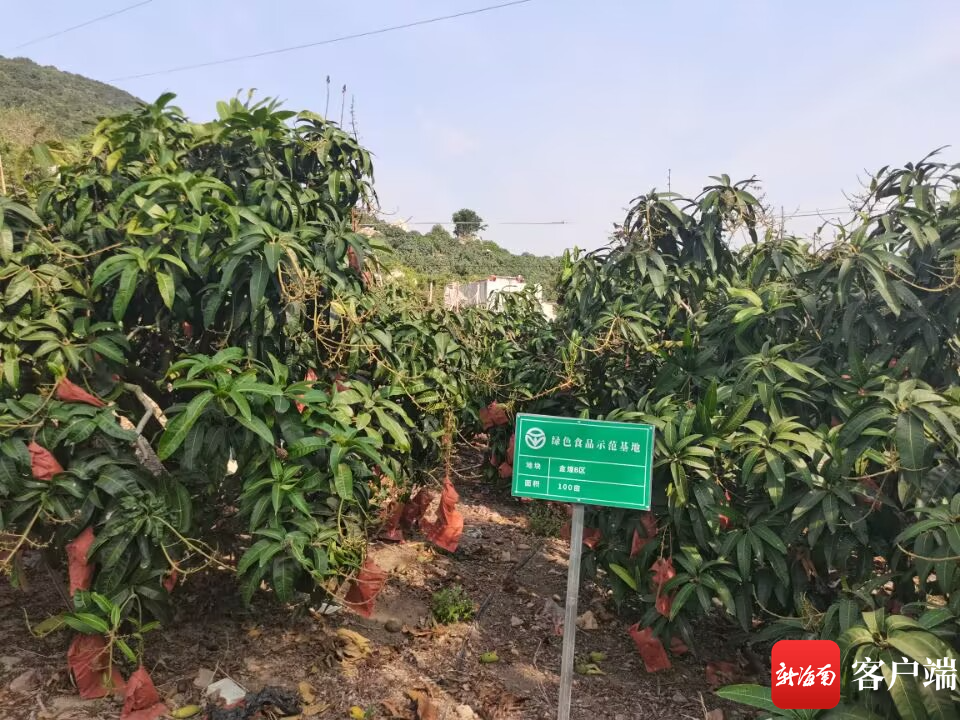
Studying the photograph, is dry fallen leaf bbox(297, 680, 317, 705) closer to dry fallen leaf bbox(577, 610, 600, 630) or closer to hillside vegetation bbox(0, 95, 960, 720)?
hillside vegetation bbox(0, 95, 960, 720)

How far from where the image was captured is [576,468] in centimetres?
217

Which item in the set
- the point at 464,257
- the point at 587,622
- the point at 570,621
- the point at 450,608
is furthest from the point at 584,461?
the point at 464,257

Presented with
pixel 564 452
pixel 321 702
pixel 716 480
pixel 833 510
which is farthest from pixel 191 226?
pixel 833 510

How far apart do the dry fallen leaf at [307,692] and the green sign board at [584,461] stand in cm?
118

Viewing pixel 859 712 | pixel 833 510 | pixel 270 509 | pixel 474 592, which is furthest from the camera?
pixel 474 592

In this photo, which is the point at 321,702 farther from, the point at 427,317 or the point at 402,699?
the point at 427,317

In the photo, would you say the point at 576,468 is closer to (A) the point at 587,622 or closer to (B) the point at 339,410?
(B) the point at 339,410

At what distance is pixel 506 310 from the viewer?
6680 mm

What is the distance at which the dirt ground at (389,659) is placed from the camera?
245 cm

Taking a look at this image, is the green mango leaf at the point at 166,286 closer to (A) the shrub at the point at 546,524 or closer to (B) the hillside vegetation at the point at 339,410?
(B) the hillside vegetation at the point at 339,410

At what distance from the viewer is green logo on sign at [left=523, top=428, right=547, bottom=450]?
2221 mm

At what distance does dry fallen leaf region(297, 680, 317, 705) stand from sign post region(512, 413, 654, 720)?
1.01 metres

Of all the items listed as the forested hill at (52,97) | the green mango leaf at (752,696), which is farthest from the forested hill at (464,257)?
the green mango leaf at (752,696)

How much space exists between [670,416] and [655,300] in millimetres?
908
